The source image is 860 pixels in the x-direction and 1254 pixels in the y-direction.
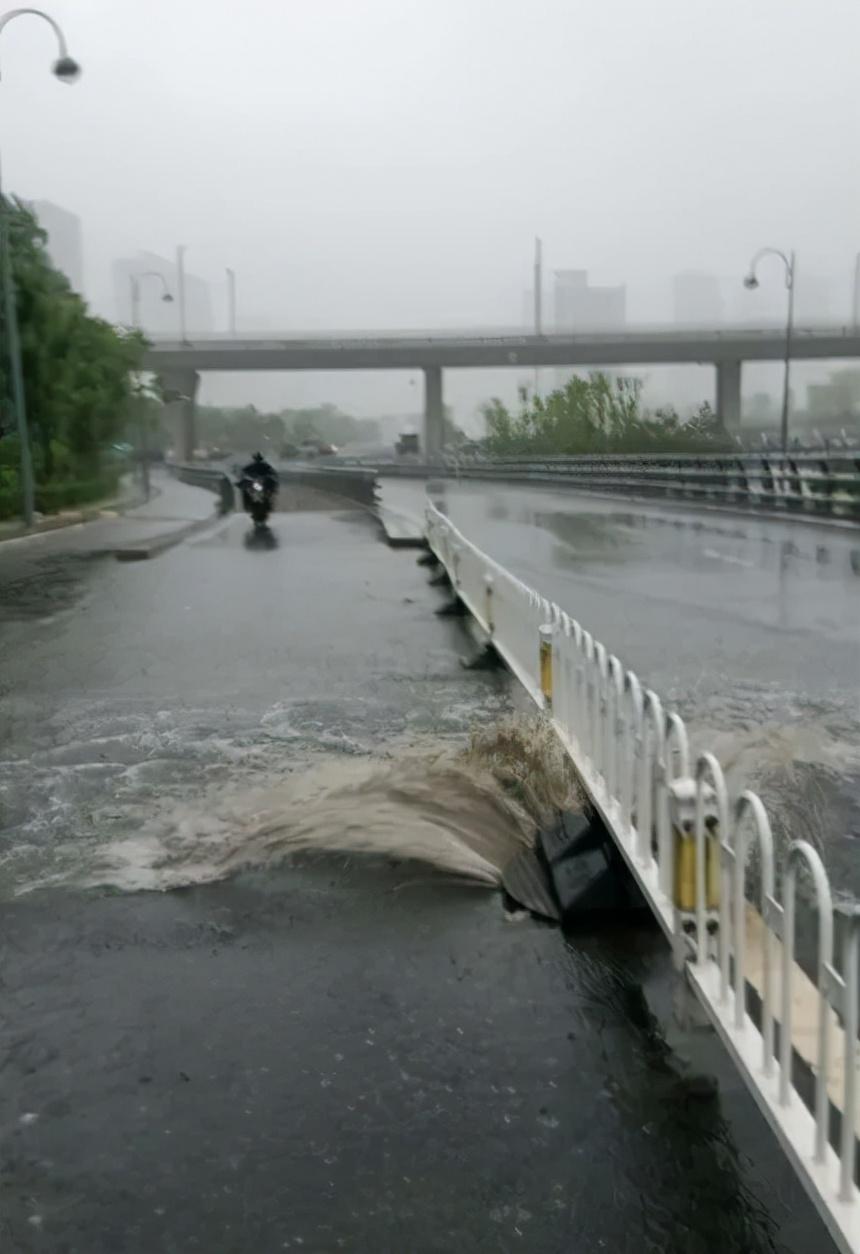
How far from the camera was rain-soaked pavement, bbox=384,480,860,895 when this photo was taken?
7.07 metres

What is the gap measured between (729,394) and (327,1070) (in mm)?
32552

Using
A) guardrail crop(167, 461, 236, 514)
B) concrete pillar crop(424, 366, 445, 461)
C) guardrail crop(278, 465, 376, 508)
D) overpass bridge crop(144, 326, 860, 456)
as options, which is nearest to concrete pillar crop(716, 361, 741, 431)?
overpass bridge crop(144, 326, 860, 456)

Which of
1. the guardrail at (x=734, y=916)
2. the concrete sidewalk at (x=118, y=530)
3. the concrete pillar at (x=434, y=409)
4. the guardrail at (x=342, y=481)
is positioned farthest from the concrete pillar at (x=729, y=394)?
the concrete pillar at (x=434, y=409)

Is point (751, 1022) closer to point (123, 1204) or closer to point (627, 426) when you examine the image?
point (123, 1204)

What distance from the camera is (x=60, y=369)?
119 ft

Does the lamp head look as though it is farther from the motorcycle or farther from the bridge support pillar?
the bridge support pillar

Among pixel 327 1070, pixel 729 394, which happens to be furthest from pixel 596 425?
pixel 327 1070

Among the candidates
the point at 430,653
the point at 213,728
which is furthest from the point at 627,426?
the point at 213,728

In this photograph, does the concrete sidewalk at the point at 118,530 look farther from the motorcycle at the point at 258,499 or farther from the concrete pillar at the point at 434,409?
the concrete pillar at the point at 434,409

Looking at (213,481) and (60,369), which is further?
(213,481)

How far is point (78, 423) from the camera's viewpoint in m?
40.8

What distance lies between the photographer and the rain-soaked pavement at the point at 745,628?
707 cm

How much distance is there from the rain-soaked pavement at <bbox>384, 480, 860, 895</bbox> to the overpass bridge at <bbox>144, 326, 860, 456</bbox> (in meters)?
4.57

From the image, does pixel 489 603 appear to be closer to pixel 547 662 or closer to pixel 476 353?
pixel 547 662
